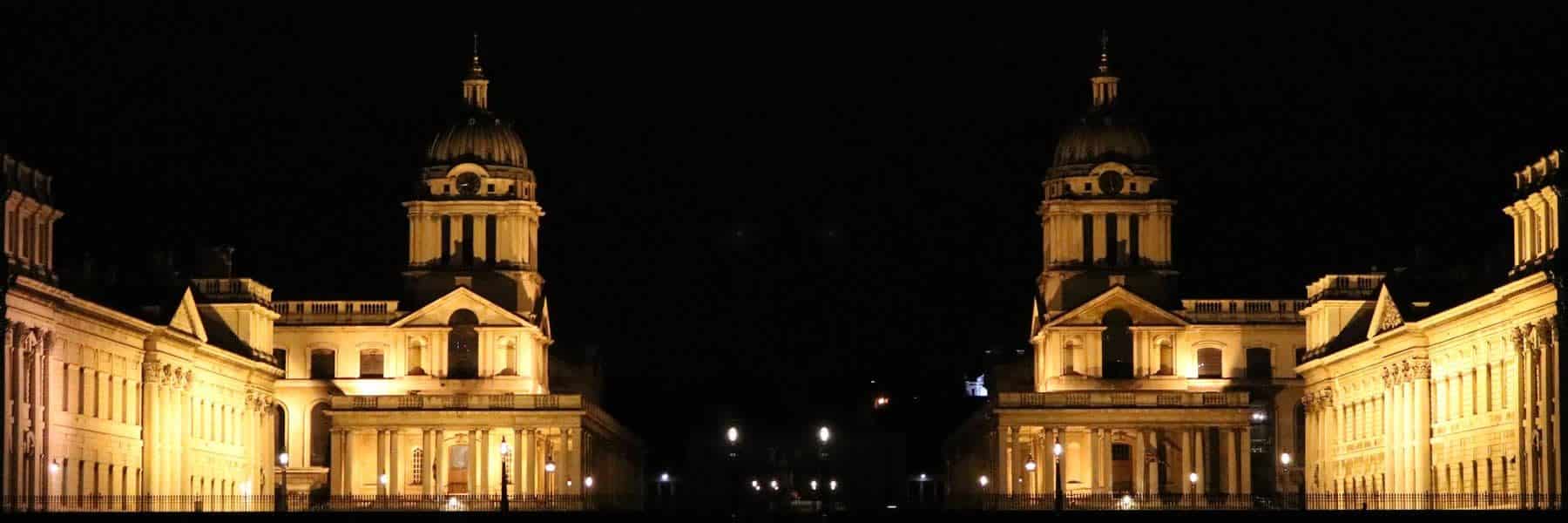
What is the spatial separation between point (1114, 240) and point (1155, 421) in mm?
8134

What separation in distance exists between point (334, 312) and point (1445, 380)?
53.7m

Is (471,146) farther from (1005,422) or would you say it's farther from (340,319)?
(1005,422)

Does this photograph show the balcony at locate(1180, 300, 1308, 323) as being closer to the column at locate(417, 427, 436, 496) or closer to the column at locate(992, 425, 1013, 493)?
the column at locate(992, 425, 1013, 493)

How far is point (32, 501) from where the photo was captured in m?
114

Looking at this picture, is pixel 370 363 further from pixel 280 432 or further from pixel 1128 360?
pixel 1128 360

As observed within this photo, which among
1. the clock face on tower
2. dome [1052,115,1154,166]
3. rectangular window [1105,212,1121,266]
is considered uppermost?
dome [1052,115,1154,166]

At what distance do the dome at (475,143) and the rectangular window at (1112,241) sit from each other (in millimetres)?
25167

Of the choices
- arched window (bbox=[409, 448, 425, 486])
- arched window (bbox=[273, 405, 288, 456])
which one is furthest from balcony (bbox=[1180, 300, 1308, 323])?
arched window (bbox=[273, 405, 288, 456])

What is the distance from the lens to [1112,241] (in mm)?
163625

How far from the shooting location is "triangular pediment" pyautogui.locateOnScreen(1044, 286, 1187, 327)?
162 m

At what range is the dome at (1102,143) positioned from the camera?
163m

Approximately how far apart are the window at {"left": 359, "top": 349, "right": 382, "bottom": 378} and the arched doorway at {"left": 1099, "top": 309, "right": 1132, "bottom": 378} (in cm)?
3089

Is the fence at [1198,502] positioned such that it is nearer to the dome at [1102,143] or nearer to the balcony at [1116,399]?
the balcony at [1116,399]

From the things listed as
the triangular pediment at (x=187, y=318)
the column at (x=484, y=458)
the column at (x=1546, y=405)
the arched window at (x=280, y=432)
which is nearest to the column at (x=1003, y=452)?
the column at (x=484, y=458)
